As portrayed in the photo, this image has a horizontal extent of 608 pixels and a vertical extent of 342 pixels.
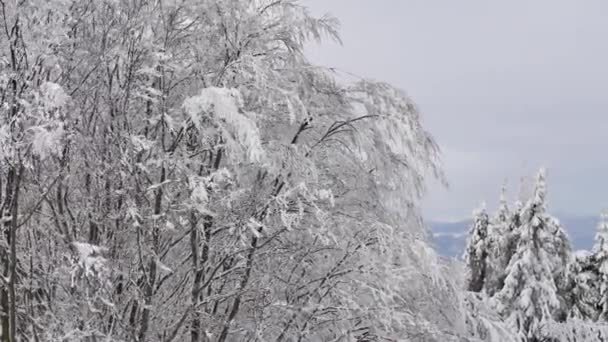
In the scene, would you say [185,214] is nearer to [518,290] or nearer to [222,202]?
[222,202]

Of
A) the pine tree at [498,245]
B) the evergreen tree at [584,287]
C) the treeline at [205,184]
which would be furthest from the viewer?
the evergreen tree at [584,287]

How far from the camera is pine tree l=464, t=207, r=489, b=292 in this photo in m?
20.0

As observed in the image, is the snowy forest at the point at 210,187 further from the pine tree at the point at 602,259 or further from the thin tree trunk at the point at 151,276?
the pine tree at the point at 602,259

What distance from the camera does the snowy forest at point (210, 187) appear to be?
470 cm

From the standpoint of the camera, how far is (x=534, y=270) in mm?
16469

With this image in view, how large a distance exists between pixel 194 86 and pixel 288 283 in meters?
1.86

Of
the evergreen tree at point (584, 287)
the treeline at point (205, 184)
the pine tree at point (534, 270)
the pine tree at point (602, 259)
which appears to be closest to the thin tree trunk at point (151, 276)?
the treeline at point (205, 184)

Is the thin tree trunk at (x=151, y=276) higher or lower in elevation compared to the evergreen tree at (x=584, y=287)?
higher

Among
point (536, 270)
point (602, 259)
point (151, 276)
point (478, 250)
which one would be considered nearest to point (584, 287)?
point (602, 259)

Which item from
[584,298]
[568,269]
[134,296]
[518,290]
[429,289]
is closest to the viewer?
[134,296]

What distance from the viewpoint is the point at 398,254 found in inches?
209

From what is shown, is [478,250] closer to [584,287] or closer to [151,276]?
[584,287]

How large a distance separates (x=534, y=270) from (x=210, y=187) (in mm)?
13365

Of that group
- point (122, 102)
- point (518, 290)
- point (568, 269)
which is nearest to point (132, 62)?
point (122, 102)
